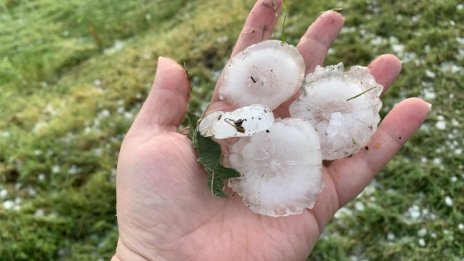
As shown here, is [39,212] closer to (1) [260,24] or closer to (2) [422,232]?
(1) [260,24]

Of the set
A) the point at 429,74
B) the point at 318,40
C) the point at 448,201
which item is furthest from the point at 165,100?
the point at 429,74

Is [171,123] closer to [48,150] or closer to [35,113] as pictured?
[48,150]

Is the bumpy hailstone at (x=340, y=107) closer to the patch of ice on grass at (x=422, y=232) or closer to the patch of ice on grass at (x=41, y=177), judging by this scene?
the patch of ice on grass at (x=422, y=232)

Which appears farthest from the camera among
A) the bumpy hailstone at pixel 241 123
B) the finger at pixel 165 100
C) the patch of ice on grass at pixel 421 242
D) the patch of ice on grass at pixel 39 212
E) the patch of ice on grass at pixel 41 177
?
the patch of ice on grass at pixel 41 177

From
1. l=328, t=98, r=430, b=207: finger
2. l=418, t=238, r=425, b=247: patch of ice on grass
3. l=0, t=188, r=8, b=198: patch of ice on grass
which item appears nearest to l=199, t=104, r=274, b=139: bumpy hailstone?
l=328, t=98, r=430, b=207: finger

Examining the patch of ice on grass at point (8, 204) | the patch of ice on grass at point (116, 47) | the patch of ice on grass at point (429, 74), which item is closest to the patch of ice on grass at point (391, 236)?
the patch of ice on grass at point (429, 74)
